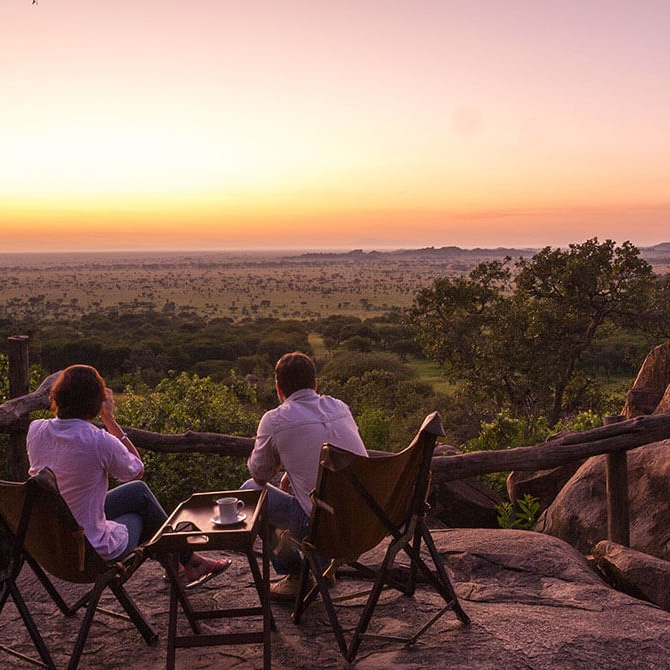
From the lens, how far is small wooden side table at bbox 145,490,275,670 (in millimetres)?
3432

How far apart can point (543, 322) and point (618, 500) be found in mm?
13479

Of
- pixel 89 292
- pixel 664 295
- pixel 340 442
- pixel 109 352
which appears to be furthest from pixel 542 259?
pixel 89 292

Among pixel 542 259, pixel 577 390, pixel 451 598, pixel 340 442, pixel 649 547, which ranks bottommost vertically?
pixel 577 390

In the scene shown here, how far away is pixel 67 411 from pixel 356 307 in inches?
3116

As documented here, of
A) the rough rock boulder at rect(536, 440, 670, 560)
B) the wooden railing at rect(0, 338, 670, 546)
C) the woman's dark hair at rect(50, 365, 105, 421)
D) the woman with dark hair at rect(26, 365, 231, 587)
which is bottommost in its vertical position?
the rough rock boulder at rect(536, 440, 670, 560)

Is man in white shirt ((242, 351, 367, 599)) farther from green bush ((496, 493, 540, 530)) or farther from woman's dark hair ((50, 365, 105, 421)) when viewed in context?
green bush ((496, 493, 540, 530))

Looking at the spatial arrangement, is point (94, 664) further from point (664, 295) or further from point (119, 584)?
point (664, 295)

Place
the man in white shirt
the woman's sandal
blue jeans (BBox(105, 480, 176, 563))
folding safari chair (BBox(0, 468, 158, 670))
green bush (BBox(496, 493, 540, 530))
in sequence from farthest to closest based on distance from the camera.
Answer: green bush (BBox(496, 493, 540, 530))
the woman's sandal
blue jeans (BBox(105, 480, 176, 563))
the man in white shirt
folding safari chair (BBox(0, 468, 158, 670))

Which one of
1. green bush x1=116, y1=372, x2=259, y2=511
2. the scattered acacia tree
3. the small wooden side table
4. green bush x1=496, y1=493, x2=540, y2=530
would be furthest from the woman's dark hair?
the scattered acacia tree

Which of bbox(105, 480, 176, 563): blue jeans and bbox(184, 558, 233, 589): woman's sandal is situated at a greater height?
bbox(105, 480, 176, 563): blue jeans

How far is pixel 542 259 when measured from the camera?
1897 cm

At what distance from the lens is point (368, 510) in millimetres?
3607

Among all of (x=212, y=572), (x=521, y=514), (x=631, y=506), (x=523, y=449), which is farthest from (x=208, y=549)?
(x=521, y=514)

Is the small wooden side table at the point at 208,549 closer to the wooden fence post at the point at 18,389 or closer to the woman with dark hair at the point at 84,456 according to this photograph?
the woman with dark hair at the point at 84,456
